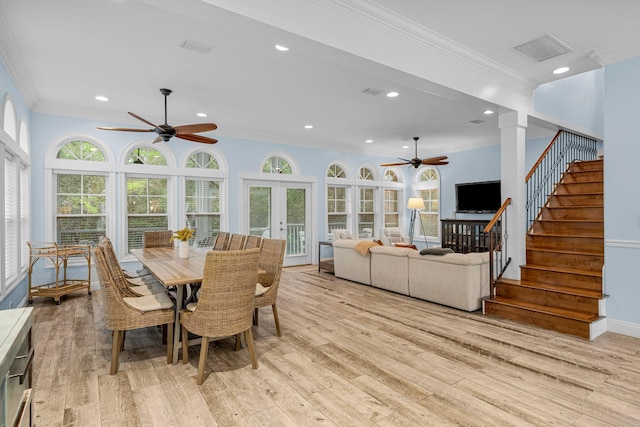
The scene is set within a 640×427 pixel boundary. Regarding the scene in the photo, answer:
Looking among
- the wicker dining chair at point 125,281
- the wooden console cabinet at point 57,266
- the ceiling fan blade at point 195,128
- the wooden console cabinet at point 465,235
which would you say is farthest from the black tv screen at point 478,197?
the wooden console cabinet at point 57,266

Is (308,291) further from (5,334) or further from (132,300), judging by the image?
(5,334)

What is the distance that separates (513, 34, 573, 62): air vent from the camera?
136 inches

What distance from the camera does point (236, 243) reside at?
467 cm

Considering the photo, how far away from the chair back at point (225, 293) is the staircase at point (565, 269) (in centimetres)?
309

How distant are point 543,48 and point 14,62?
5543mm

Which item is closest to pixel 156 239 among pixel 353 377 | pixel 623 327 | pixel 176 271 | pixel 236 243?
pixel 236 243

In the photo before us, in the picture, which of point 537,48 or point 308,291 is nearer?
point 537,48

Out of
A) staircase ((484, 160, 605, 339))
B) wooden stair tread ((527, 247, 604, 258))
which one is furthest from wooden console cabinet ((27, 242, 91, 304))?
wooden stair tread ((527, 247, 604, 258))

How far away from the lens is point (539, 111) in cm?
493

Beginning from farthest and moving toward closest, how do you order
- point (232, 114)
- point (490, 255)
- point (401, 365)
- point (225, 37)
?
1. point (232, 114)
2. point (490, 255)
3. point (225, 37)
4. point (401, 365)

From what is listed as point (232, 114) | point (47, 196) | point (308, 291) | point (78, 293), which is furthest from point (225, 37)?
point (78, 293)

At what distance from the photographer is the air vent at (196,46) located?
11.2 feet

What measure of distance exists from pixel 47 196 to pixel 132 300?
362cm

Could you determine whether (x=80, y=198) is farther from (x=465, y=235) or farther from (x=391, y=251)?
(x=465, y=235)
